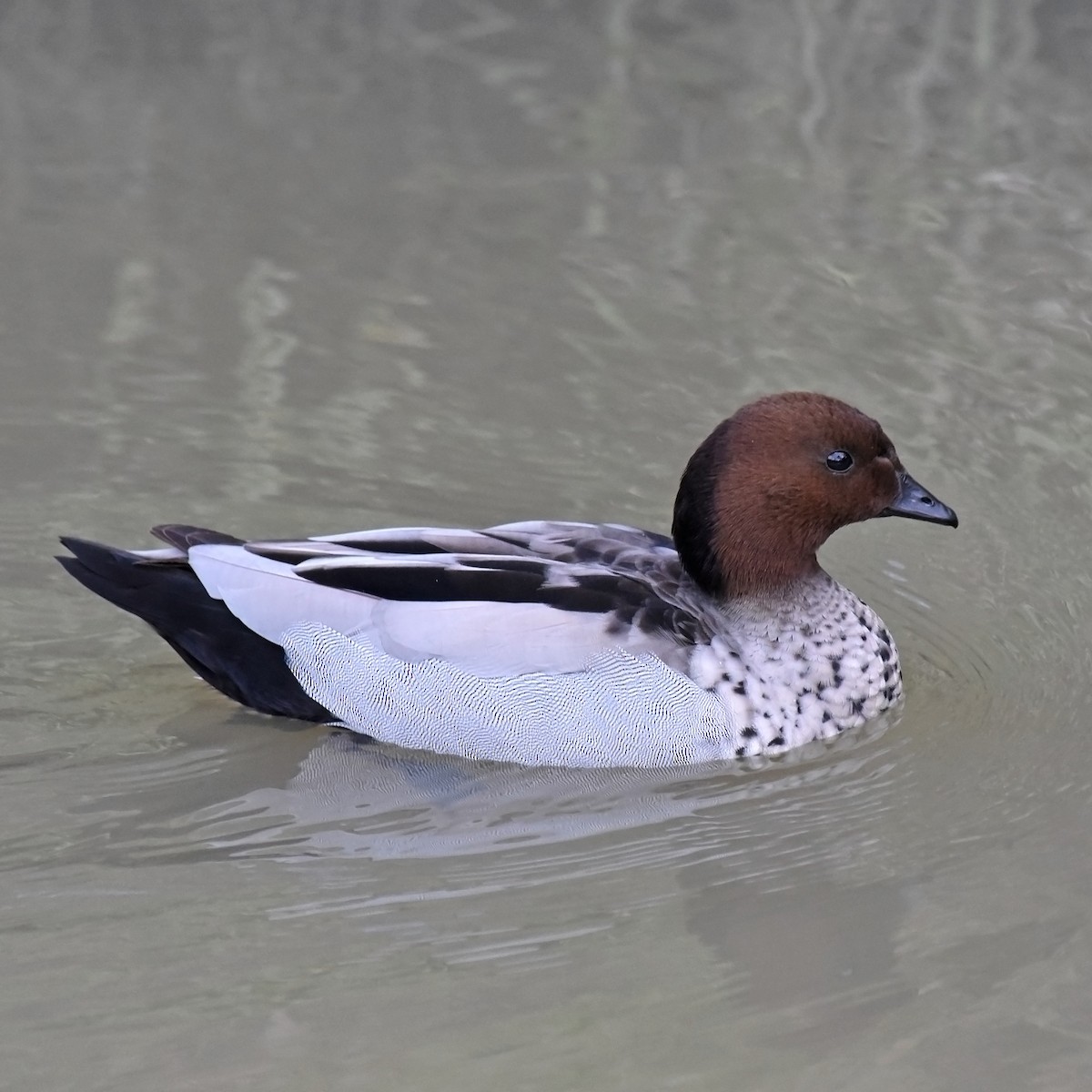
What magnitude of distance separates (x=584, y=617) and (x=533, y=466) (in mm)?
1964

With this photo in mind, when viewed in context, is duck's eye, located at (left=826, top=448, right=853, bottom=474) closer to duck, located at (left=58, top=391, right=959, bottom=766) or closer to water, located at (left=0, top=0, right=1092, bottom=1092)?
duck, located at (left=58, top=391, right=959, bottom=766)

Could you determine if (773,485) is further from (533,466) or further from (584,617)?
(533,466)

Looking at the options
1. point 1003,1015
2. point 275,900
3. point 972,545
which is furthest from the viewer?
point 972,545

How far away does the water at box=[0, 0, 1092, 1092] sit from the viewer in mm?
5027

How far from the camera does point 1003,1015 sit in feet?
16.3

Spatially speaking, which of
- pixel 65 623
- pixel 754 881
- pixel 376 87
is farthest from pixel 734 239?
pixel 754 881

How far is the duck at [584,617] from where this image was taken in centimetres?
624

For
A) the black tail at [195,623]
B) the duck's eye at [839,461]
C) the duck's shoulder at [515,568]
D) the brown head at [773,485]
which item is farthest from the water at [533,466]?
the duck's eye at [839,461]

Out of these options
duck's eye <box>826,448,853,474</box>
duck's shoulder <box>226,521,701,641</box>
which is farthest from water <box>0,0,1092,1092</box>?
duck's eye <box>826,448,853,474</box>

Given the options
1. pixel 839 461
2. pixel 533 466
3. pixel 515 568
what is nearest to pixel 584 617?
pixel 515 568

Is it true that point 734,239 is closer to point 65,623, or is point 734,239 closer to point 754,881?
point 65,623

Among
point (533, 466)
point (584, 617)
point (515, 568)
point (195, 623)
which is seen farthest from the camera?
point (533, 466)

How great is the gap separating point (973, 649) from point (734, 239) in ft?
11.8

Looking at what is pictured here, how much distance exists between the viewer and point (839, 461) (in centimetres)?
645
